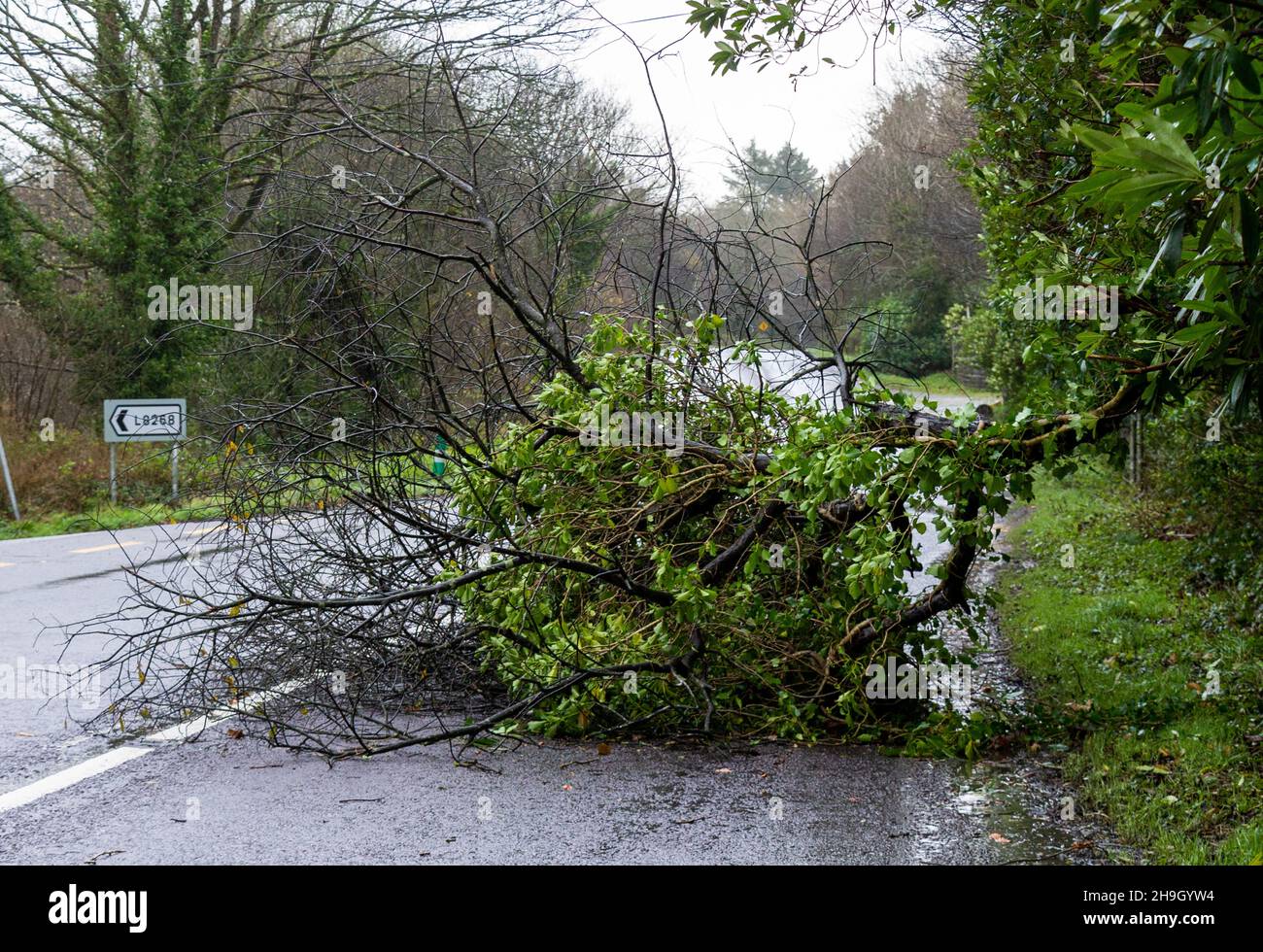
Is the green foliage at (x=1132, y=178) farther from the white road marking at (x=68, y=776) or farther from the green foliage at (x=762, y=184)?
the white road marking at (x=68, y=776)

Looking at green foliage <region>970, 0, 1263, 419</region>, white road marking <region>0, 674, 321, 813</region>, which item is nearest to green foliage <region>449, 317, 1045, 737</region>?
green foliage <region>970, 0, 1263, 419</region>

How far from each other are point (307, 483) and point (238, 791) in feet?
6.80

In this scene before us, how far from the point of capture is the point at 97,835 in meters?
4.66

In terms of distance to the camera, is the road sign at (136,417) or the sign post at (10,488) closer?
the road sign at (136,417)

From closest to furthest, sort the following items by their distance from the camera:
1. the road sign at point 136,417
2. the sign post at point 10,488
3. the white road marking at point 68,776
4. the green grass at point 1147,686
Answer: the green grass at point 1147,686 < the white road marking at point 68,776 < the road sign at point 136,417 < the sign post at point 10,488

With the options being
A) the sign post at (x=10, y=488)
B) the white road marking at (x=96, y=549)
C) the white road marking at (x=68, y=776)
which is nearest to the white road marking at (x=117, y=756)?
the white road marking at (x=68, y=776)

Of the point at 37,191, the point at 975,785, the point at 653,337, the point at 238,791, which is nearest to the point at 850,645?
the point at 975,785

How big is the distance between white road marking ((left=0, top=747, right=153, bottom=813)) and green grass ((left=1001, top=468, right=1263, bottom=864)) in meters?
4.66

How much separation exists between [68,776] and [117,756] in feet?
1.26

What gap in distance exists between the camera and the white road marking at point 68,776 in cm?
514

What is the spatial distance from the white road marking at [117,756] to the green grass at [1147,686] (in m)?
4.21

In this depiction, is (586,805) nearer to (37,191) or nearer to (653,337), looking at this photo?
(653,337)

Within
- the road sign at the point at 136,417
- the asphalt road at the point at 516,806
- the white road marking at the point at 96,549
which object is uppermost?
the road sign at the point at 136,417

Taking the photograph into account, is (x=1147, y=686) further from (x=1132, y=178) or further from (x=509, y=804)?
(x=1132, y=178)
